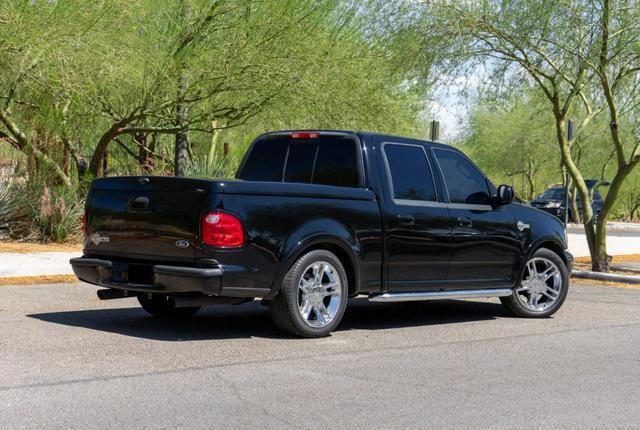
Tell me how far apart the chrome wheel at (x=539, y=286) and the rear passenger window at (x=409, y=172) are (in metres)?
1.76

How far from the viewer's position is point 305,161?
10141 millimetres

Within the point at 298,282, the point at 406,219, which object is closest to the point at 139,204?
the point at 298,282

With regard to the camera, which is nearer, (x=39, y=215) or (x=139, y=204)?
(x=139, y=204)

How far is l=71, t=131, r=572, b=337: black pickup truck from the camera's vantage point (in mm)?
8586

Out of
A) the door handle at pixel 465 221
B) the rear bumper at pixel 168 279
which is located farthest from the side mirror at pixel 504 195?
the rear bumper at pixel 168 279

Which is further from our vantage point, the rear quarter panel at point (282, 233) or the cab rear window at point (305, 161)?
the cab rear window at point (305, 161)

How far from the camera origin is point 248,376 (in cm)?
730

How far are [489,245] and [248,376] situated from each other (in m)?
4.20

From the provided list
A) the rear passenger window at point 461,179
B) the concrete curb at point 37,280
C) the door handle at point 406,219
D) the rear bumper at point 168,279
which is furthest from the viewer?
the concrete curb at point 37,280

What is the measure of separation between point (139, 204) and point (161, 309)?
5.22 feet

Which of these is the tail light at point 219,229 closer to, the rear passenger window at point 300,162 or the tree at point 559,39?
the rear passenger window at point 300,162

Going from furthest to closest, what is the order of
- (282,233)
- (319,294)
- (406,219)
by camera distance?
(406,219) → (319,294) → (282,233)

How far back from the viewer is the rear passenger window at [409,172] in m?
9.98

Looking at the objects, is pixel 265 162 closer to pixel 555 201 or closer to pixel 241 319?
pixel 241 319
